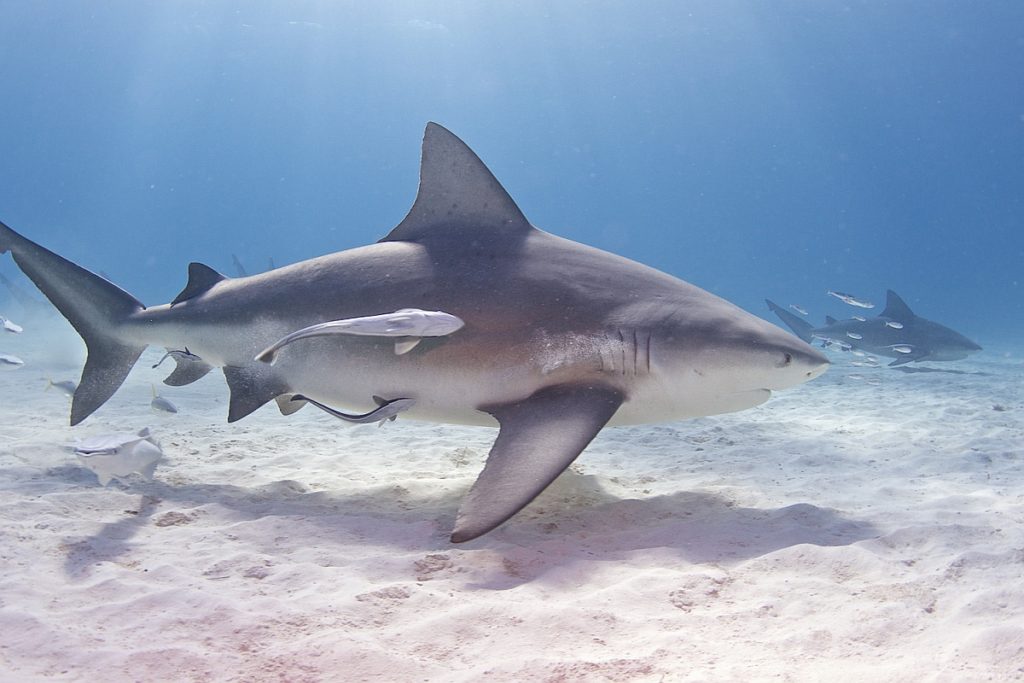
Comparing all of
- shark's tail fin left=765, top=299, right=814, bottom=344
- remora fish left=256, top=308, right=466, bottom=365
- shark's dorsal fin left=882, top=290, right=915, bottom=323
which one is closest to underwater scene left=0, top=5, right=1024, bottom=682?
remora fish left=256, top=308, right=466, bottom=365

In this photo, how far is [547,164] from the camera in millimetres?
168375

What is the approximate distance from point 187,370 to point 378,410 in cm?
220

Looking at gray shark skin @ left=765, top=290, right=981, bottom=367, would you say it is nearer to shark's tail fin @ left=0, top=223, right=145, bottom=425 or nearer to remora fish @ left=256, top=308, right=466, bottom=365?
remora fish @ left=256, top=308, right=466, bottom=365

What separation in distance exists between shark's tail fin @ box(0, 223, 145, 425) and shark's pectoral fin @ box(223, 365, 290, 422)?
46.4 inches

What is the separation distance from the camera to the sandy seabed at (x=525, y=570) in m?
2.15

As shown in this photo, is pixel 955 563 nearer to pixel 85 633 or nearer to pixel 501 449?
pixel 501 449

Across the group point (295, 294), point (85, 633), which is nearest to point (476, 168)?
point (295, 294)

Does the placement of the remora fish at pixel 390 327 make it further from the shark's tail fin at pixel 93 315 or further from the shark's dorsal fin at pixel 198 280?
the shark's tail fin at pixel 93 315

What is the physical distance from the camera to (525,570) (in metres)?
2.95

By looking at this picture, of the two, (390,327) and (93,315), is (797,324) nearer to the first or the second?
(390,327)

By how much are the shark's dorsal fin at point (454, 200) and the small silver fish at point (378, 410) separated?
118 cm

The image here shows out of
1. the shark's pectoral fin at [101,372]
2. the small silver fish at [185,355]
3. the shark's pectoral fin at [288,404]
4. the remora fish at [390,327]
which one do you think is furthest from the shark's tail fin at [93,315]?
the remora fish at [390,327]

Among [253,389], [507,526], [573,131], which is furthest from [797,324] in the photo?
[573,131]

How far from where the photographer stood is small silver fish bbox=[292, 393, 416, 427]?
3379 millimetres
